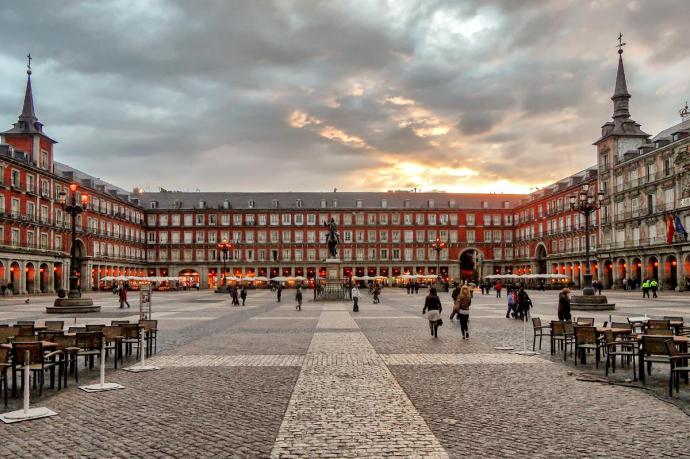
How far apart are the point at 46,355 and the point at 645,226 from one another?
57.8 meters

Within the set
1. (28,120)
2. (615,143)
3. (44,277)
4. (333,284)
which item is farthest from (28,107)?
(615,143)

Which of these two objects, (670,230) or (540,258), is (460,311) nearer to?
(670,230)

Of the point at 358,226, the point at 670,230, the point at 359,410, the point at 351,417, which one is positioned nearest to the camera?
the point at 351,417

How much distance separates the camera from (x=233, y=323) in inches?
876

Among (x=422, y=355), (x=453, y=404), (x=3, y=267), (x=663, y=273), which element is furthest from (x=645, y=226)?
(x=3, y=267)

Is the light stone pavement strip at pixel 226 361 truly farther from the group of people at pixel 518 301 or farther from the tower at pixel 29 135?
the tower at pixel 29 135

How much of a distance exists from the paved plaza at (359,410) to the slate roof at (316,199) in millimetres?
81123

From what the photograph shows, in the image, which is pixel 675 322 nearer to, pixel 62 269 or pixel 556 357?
pixel 556 357

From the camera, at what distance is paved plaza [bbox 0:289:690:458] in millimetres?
6383

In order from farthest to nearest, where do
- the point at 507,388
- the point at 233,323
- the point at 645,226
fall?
the point at 645,226, the point at 233,323, the point at 507,388

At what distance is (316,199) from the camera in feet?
311

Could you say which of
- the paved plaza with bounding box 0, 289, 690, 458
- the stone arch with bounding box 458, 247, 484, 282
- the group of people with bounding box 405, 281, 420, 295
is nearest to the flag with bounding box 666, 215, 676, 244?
the group of people with bounding box 405, 281, 420, 295

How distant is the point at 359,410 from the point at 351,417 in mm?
379

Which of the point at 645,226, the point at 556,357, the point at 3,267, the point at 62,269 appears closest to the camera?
the point at 556,357
